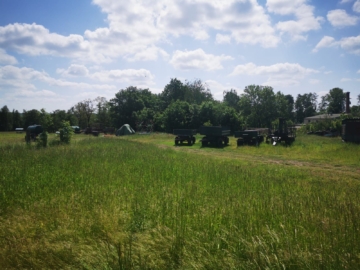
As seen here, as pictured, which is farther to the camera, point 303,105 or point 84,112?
point 303,105

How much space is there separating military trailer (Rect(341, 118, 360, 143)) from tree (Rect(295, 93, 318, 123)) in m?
89.1

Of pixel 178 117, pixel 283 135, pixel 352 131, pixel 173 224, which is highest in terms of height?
pixel 178 117

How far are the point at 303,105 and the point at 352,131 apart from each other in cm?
9277

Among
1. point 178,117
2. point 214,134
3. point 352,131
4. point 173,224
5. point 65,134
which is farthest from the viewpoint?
point 178,117

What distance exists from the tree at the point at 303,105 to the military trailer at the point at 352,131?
89.1 m

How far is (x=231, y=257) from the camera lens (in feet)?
10.7

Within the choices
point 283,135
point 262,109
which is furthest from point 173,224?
point 262,109

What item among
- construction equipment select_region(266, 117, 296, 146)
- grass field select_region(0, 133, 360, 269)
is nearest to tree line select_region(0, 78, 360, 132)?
construction equipment select_region(266, 117, 296, 146)

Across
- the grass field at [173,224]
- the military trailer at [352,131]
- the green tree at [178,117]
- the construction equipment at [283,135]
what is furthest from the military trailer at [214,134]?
the green tree at [178,117]

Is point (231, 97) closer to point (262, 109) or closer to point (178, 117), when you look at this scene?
point (262, 109)

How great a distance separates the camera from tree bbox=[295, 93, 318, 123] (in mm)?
103250

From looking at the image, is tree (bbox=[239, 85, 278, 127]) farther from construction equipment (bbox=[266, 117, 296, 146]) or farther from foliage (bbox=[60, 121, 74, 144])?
foliage (bbox=[60, 121, 74, 144])

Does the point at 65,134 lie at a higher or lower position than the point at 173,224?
higher

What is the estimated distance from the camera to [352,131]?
20.9 metres
